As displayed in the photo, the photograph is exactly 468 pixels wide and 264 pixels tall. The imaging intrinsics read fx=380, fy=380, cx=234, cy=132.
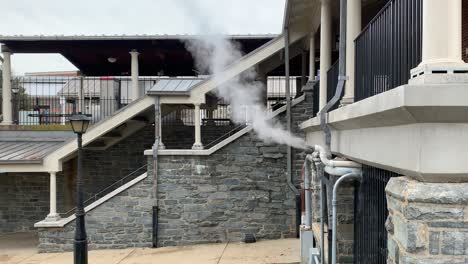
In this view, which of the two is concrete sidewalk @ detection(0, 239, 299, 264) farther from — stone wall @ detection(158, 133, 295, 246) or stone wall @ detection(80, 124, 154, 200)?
stone wall @ detection(80, 124, 154, 200)

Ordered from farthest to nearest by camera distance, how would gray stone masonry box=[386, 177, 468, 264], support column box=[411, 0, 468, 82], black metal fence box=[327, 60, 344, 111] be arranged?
black metal fence box=[327, 60, 344, 111] → support column box=[411, 0, 468, 82] → gray stone masonry box=[386, 177, 468, 264]

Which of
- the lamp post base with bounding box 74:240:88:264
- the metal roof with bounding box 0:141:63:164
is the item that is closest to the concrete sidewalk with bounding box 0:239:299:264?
the lamp post base with bounding box 74:240:88:264

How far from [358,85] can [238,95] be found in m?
6.85

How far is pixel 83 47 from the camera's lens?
476 inches

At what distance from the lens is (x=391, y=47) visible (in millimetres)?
2607

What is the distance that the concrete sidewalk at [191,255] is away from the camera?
800 cm

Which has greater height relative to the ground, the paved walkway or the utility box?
the utility box

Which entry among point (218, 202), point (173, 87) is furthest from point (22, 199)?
point (218, 202)

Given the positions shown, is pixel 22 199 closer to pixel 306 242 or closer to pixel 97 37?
pixel 97 37

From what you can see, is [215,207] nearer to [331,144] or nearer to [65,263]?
[65,263]

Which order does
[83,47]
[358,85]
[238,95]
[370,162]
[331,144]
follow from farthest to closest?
[83,47] → [238,95] → [331,144] → [358,85] → [370,162]

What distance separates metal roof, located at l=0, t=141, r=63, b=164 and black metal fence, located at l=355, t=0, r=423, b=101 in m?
8.71

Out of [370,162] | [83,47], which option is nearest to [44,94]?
[83,47]

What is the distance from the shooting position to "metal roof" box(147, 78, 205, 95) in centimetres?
938
